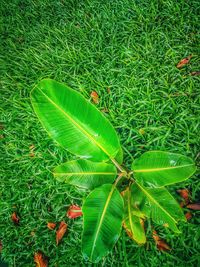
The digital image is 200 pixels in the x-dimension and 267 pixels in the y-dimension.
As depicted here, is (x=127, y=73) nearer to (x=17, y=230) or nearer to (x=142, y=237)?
(x=142, y=237)

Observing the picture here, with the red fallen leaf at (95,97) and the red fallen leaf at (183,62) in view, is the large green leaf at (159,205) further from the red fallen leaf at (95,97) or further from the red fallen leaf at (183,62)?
the red fallen leaf at (183,62)

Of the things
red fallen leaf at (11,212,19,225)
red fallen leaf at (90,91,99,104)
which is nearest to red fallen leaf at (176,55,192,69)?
red fallen leaf at (90,91,99,104)

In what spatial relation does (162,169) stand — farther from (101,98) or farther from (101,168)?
(101,98)

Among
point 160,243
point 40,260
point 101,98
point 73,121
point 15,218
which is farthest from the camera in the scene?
point 101,98

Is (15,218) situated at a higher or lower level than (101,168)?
lower

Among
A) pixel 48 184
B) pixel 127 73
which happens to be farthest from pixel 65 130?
pixel 127 73

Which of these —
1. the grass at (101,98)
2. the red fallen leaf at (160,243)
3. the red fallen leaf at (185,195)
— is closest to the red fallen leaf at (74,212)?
the grass at (101,98)

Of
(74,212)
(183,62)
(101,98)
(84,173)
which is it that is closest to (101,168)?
(84,173)
